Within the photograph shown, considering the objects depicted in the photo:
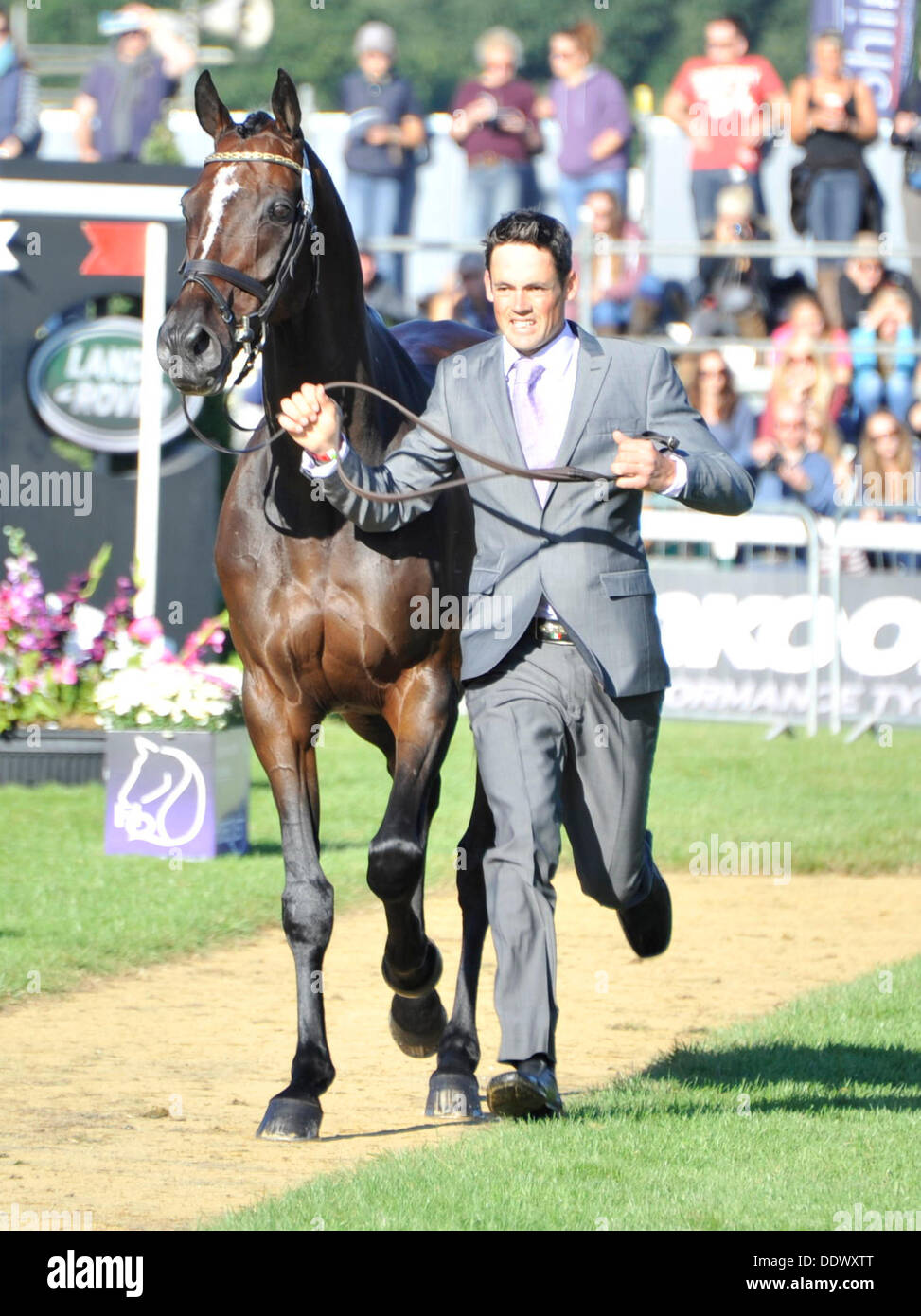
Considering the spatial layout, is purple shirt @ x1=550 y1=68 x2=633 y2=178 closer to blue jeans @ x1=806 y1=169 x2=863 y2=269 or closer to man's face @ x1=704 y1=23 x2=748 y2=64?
man's face @ x1=704 y1=23 x2=748 y2=64

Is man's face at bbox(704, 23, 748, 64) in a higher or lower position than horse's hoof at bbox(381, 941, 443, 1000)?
higher

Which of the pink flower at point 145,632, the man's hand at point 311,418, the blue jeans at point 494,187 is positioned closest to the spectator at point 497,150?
the blue jeans at point 494,187

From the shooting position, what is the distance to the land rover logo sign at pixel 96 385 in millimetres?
13656

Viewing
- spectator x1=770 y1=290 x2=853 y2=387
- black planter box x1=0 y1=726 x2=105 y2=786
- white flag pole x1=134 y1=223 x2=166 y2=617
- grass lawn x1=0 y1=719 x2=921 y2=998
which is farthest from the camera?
spectator x1=770 y1=290 x2=853 y2=387

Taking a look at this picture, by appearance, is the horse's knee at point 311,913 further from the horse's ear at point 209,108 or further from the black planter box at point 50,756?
the black planter box at point 50,756

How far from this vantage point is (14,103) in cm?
1778

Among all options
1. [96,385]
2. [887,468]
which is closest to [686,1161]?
[887,468]

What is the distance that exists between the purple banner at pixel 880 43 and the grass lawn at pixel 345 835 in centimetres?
581

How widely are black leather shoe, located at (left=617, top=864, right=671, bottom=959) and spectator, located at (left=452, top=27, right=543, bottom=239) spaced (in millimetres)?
11568

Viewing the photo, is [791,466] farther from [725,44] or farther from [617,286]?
[725,44]

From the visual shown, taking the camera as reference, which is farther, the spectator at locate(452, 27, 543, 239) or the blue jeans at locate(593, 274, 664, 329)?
the spectator at locate(452, 27, 543, 239)


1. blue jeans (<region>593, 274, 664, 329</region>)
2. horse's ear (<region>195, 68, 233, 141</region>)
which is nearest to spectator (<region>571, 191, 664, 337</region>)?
blue jeans (<region>593, 274, 664, 329</region>)

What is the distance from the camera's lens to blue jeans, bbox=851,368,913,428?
14.4 m

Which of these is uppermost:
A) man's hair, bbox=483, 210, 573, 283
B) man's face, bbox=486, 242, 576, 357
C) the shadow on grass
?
man's hair, bbox=483, 210, 573, 283
